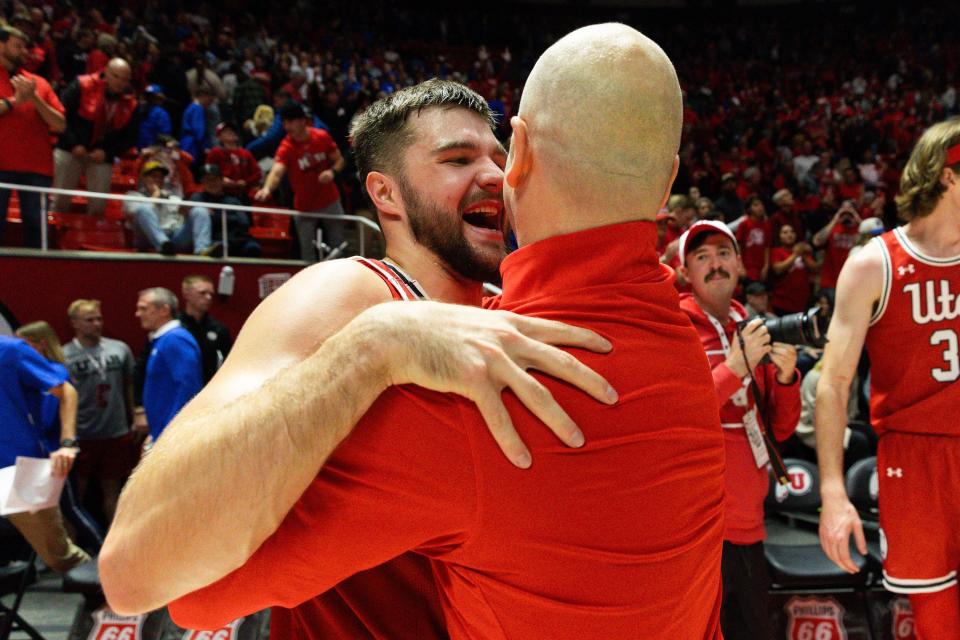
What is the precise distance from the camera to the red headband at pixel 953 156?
2.79m

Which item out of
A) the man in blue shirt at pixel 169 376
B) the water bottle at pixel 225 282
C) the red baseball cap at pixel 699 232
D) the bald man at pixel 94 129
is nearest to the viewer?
the red baseball cap at pixel 699 232

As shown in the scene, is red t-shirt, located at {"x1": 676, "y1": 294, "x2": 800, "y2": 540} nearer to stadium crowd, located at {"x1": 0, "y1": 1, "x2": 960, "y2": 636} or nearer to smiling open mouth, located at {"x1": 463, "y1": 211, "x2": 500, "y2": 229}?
stadium crowd, located at {"x1": 0, "y1": 1, "x2": 960, "y2": 636}

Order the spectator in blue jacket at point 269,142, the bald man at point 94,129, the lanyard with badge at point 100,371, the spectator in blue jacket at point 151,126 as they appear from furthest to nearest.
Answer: the spectator in blue jacket at point 269,142 < the spectator in blue jacket at point 151,126 < the bald man at point 94,129 < the lanyard with badge at point 100,371

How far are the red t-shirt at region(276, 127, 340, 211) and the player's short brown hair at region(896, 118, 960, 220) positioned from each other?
5961mm

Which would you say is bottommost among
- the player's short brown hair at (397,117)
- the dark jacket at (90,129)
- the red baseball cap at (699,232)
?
→ the red baseball cap at (699,232)

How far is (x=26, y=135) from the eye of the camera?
6.53 metres

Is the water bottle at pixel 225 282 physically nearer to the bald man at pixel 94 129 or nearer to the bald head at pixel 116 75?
the bald man at pixel 94 129

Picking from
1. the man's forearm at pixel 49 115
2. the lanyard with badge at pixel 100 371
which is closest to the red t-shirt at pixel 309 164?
the man's forearm at pixel 49 115

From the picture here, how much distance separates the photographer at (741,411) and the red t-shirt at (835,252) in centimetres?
694

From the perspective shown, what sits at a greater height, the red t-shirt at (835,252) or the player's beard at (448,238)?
the player's beard at (448,238)

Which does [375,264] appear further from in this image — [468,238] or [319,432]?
[319,432]

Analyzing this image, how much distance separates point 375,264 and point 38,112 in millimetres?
5898

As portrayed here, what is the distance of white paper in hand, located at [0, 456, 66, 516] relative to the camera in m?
3.76

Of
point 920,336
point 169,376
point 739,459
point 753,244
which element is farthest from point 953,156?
point 753,244
